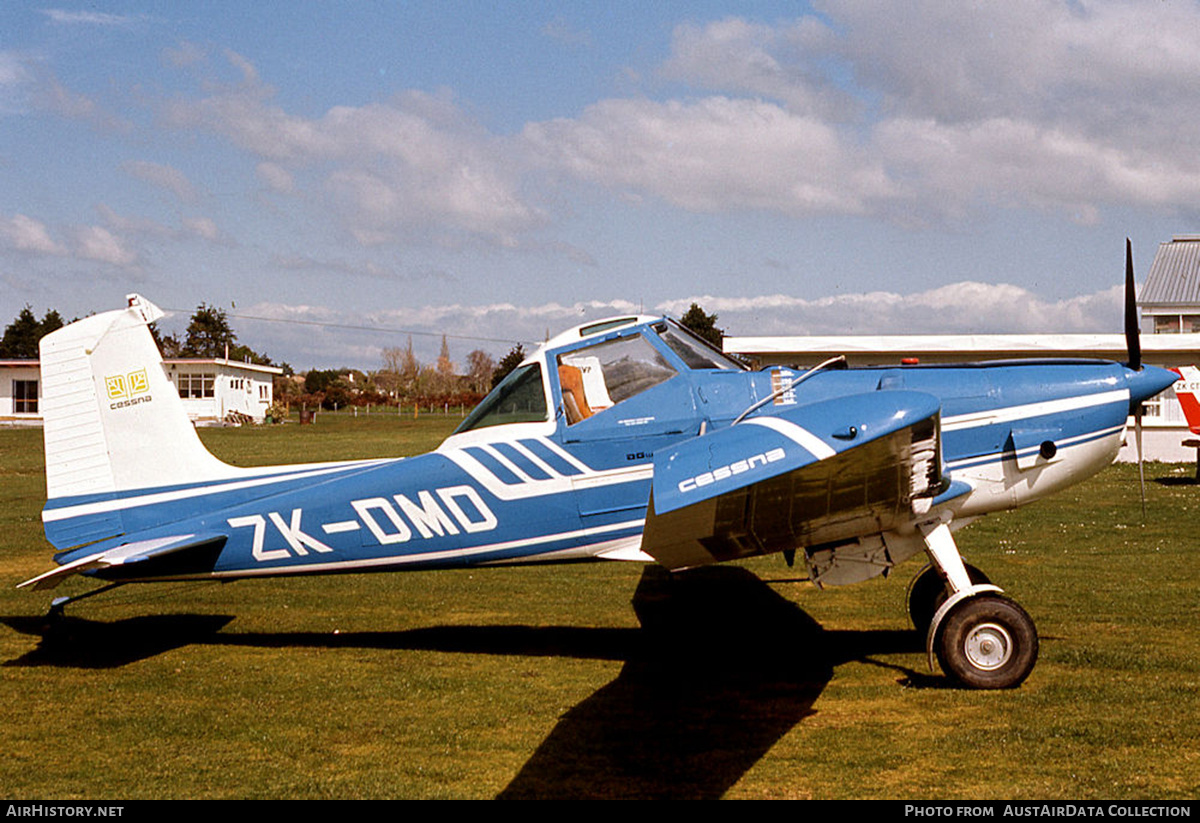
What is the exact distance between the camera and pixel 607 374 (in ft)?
24.2

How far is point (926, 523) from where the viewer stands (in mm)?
6887

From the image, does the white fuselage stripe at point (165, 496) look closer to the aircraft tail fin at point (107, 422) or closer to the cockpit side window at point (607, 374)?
the aircraft tail fin at point (107, 422)

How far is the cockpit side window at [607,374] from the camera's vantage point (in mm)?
7305

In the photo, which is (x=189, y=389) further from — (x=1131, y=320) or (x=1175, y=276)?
(x=1131, y=320)

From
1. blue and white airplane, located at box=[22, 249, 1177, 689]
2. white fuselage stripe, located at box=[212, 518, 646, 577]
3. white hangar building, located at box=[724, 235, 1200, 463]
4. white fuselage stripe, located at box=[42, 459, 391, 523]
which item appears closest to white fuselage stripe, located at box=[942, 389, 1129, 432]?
blue and white airplane, located at box=[22, 249, 1177, 689]

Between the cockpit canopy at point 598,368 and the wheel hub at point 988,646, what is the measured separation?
2628 millimetres

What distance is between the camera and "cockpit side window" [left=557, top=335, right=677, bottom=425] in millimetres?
7305

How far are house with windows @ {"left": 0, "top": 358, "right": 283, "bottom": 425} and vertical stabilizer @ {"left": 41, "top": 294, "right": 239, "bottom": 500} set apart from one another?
5406cm

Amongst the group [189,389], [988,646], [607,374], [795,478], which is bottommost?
[988,646]

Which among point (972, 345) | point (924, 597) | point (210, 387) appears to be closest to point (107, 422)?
point (924, 597)

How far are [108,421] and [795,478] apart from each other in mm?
6106

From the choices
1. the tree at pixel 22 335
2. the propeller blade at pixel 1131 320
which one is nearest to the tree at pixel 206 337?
the tree at pixel 22 335

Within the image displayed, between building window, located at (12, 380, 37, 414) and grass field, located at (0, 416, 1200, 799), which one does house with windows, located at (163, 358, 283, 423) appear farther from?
grass field, located at (0, 416, 1200, 799)

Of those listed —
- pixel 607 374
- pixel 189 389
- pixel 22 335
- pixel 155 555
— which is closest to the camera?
pixel 155 555
